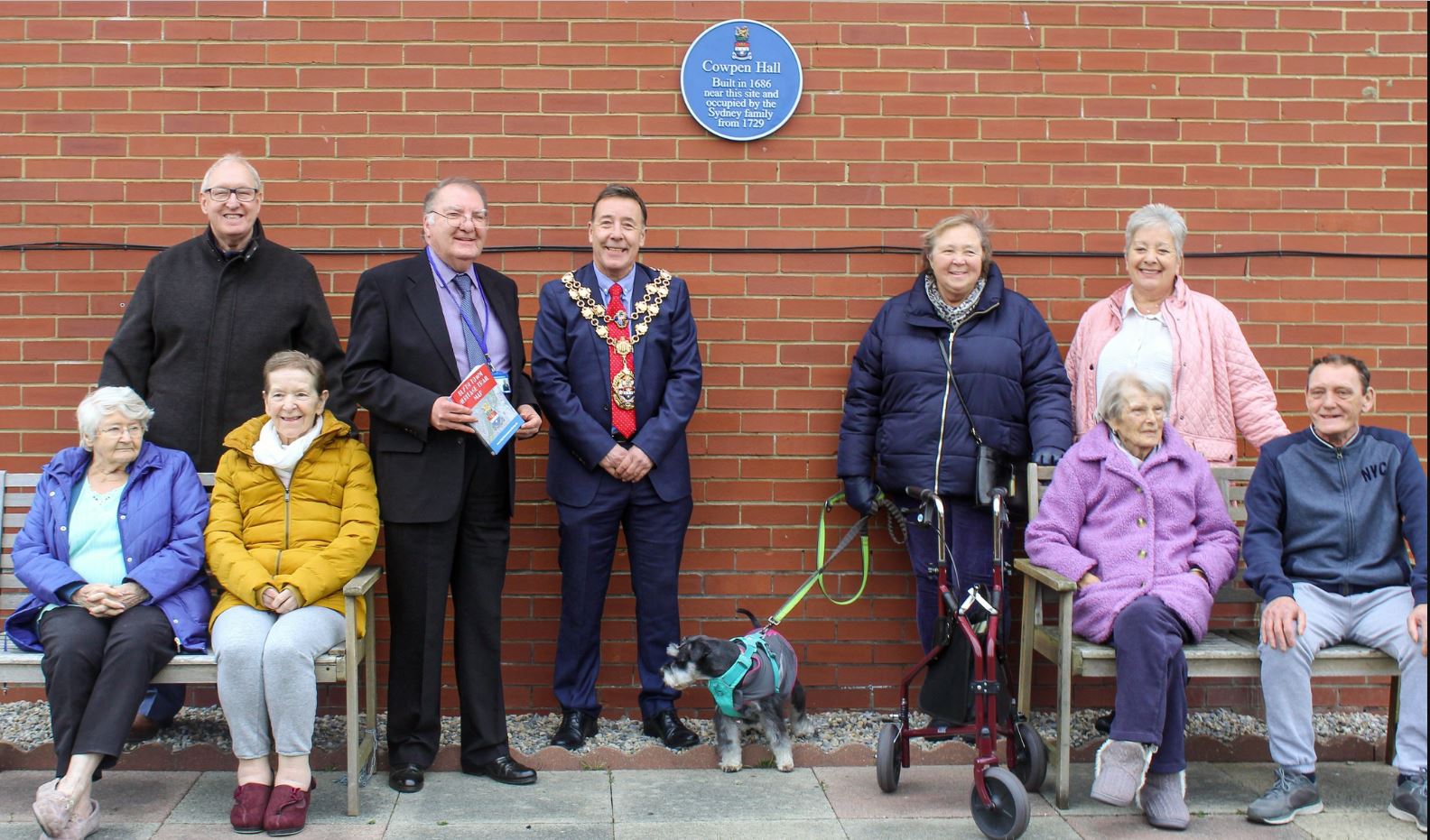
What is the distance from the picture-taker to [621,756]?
4836 millimetres

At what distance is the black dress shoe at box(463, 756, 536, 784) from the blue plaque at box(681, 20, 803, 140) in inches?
103

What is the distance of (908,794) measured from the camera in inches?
178

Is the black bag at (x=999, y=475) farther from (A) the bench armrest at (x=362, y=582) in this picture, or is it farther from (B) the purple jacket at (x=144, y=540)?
(B) the purple jacket at (x=144, y=540)

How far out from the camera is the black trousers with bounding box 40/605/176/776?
4.05 meters

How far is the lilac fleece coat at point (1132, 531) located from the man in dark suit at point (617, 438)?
138 cm

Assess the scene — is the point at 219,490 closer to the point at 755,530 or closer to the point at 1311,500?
the point at 755,530

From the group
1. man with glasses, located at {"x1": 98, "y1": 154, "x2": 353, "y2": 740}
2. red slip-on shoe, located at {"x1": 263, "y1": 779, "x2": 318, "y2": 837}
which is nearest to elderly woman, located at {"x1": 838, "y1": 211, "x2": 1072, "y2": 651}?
man with glasses, located at {"x1": 98, "y1": 154, "x2": 353, "y2": 740}

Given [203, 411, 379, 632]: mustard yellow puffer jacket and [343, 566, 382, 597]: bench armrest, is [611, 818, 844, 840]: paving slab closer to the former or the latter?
[343, 566, 382, 597]: bench armrest

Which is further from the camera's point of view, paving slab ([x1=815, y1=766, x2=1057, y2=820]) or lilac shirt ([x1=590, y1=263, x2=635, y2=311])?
lilac shirt ([x1=590, y1=263, x2=635, y2=311])

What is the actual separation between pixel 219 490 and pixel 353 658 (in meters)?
0.80

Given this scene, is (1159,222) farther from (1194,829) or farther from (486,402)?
(486,402)

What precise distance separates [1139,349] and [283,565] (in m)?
3.23

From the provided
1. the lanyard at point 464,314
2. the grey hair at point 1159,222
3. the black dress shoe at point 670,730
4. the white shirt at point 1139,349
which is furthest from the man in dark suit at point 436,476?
the grey hair at point 1159,222

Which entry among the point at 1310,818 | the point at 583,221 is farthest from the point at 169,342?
the point at 1310,818
